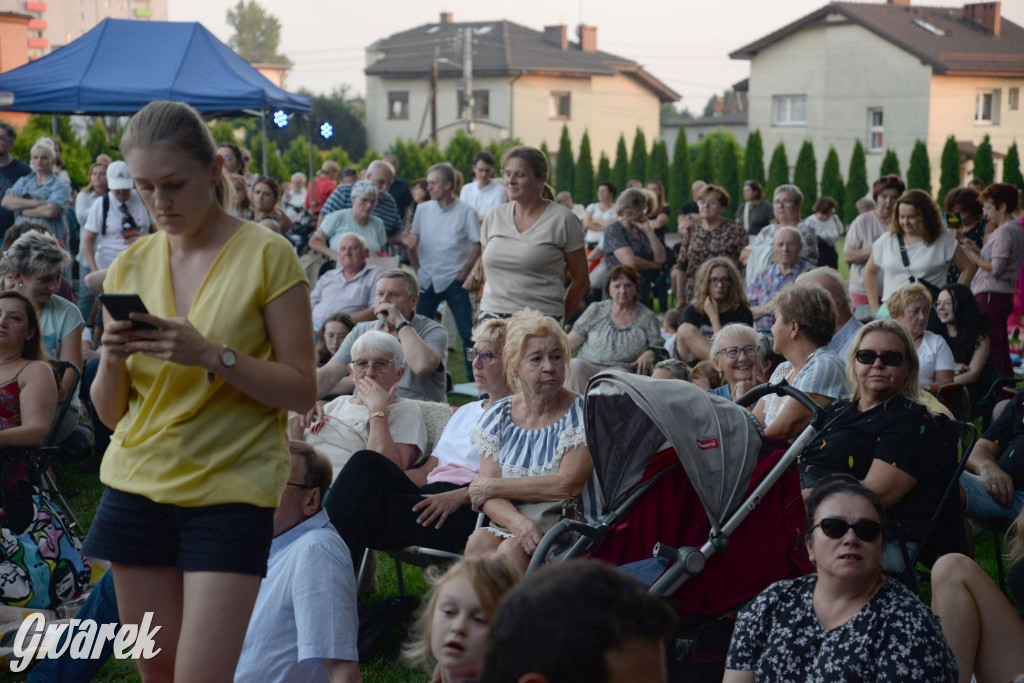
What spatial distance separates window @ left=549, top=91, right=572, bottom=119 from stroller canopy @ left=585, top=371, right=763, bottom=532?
1867 inches

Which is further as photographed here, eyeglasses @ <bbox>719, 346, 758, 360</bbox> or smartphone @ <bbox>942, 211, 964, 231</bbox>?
smartphone @ <bbox>942, 211, 964, 231</bbox>

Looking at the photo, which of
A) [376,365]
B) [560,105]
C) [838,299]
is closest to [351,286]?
[376,365]

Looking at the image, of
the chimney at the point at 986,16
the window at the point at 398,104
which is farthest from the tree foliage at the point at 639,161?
the window at the point at 398,104

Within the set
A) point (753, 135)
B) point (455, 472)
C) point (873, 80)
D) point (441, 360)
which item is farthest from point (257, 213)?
point (873, 80)

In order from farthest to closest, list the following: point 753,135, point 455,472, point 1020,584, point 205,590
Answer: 1. point 753,135
2. point 455,472
3. point 1020,584
4. point 205,590

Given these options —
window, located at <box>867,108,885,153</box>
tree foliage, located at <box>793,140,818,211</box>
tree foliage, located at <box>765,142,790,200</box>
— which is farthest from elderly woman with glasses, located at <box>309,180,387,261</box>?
window, located at <box>867,108,885,153</box>

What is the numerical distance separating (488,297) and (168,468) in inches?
162

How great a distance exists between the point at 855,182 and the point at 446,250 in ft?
72.8

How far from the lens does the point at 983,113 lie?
3909cm

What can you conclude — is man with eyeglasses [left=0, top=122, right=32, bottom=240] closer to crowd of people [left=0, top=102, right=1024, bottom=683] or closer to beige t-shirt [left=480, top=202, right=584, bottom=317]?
crowd of people [left=0, top=102, right=1024, bottom=683]

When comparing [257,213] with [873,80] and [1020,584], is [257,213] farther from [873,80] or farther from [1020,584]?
[873,80]

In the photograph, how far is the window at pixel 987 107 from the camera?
38844 mm

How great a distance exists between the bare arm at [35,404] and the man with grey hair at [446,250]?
459cm

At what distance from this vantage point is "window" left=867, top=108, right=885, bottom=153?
128 feet
